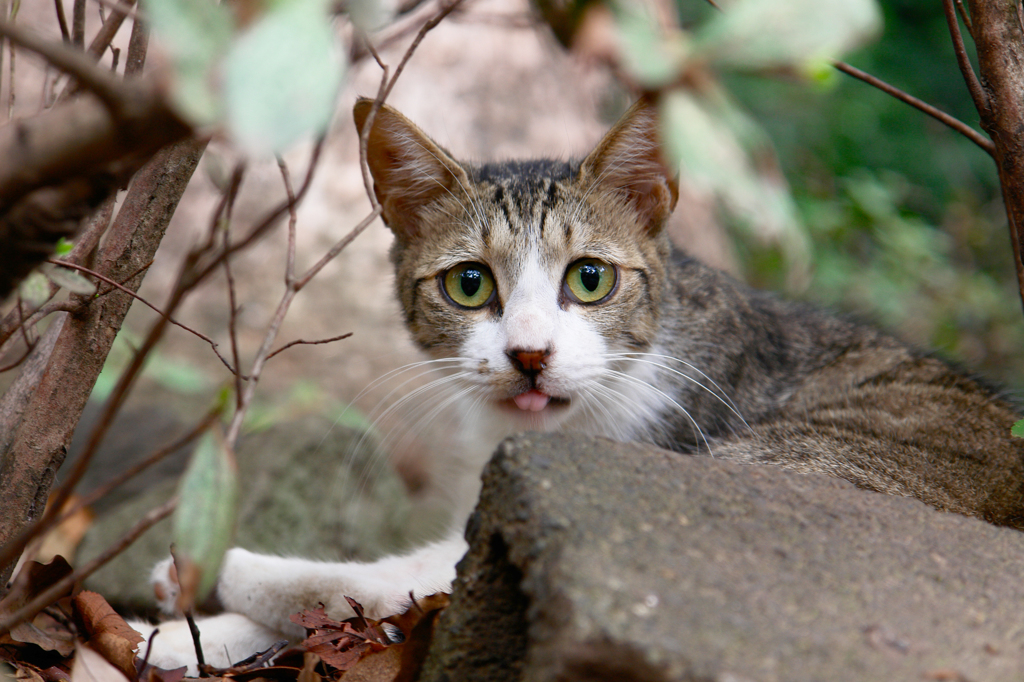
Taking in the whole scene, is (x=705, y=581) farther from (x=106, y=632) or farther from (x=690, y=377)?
(x=106, y=632)

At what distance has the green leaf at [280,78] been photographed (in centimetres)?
77

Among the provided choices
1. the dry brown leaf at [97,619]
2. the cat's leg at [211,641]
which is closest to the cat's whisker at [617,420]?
the cat's leg at [211,641]

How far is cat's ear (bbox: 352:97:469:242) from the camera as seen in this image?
2.46 m

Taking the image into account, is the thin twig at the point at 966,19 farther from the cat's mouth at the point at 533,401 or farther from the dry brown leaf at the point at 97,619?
the dry brown leaf at the point at 97,619

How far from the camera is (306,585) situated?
2275mm

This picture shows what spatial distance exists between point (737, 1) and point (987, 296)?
655cm

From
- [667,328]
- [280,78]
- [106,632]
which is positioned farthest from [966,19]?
[106,632]

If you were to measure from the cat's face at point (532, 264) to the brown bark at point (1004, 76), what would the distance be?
33.6 inches

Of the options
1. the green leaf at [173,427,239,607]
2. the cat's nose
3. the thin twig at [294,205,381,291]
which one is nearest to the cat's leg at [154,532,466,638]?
the cat's nose

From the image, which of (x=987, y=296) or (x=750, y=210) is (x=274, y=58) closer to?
(x=750, y=210)

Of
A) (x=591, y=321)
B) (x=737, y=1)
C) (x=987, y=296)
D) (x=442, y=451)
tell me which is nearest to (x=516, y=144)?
(x=442, y=451)

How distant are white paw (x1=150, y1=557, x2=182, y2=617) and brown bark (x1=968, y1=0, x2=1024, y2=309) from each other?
259 centimetres

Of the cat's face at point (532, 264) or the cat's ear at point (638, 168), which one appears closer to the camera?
the cat's face at point (532, 264)

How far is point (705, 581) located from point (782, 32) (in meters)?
0.80
